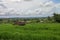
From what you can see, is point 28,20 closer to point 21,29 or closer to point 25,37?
point 21,29

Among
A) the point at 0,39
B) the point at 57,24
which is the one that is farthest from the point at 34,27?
the point at 0,39

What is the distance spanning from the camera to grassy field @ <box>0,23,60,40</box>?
253 inches

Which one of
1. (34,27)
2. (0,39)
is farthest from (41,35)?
(0,39)

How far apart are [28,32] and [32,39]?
38cm

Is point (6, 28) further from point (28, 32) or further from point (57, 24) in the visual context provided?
point (57, 24)

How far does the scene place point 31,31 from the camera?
691cm

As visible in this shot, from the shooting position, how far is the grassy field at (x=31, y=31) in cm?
641

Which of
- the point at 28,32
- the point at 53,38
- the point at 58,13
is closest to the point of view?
the point at 53,38

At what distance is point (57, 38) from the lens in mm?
6266

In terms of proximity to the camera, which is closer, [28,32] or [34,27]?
[28,32]

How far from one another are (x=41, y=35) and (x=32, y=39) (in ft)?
1.09

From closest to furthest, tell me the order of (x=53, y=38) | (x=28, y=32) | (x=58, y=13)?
(x=53, y=38) < (x=28, y=32) < (x=58, y=13)

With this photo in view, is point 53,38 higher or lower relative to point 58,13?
lower

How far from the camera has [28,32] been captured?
262 inches
